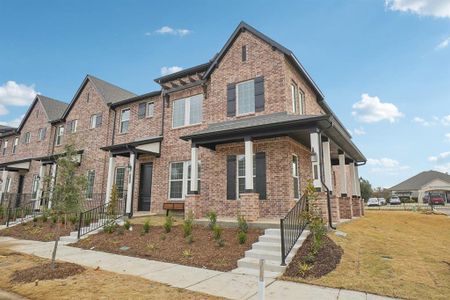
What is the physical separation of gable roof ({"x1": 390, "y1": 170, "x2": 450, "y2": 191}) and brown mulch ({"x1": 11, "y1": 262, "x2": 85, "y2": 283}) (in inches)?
2737

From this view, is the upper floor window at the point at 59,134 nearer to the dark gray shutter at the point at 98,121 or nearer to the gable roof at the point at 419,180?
the dark gray shutter at the point at 98,121

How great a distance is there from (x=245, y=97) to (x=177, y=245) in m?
7.51

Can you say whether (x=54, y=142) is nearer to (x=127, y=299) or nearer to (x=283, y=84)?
(x=283, y=84)

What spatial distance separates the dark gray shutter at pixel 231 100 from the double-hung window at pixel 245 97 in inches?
8.1

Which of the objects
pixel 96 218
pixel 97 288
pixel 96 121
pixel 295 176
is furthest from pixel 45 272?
pixel 96 121

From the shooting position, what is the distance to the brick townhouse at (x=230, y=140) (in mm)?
10352

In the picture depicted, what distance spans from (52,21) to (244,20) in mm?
11730

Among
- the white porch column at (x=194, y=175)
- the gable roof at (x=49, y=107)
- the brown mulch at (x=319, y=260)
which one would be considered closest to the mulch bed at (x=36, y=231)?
the white porch column at (x=194, y=175)

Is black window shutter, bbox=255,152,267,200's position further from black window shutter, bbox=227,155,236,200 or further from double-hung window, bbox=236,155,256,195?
black window shutter, bbox=227,155,236,200

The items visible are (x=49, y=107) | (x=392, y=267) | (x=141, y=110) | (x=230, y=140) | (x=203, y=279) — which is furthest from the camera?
(x=49, y=107)

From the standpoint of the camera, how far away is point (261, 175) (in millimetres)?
11117

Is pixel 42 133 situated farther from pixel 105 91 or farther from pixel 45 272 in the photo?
pixel 45 272

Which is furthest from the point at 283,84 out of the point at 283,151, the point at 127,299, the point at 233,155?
the point at 127,299

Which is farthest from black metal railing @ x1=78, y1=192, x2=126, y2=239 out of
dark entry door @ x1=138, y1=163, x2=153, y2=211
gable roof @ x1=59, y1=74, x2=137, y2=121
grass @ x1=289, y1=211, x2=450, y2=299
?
grass @ x1=289, y1=211, x2=450, y2=299
